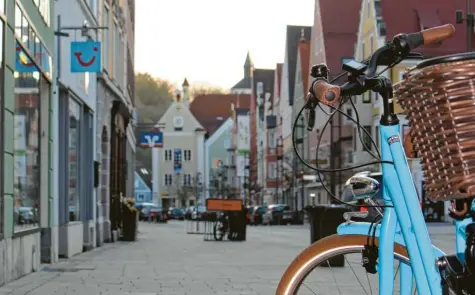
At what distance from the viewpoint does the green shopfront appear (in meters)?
12.2

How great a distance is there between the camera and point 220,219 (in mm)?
34312

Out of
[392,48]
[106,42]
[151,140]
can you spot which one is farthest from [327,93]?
[151,140]

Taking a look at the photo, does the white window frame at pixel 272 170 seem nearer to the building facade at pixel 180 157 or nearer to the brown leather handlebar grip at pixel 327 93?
the building facade at pixel 180 157

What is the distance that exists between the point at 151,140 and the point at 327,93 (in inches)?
1943

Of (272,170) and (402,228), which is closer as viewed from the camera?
(402,228)

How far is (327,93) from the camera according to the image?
12.3 ft

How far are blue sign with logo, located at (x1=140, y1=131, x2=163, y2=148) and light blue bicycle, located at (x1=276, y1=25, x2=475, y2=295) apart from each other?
48219 millimetres

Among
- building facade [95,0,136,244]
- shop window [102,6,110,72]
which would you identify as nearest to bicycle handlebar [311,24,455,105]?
building facade [95,0,136,244]

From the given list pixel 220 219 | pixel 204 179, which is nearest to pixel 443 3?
pixel 220 219

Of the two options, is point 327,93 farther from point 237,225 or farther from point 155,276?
point 237,225

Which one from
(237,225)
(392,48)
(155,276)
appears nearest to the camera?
(392,48)

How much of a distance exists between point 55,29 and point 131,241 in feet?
44.9

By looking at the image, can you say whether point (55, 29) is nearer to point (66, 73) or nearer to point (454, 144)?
point (66, 73)

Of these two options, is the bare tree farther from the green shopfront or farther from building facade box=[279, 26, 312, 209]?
the green shopfront
